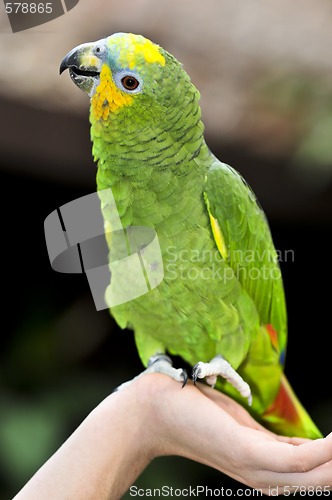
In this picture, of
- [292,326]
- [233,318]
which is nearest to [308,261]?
[292,326]

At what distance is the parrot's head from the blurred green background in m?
0.48

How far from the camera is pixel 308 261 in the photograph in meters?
1.44

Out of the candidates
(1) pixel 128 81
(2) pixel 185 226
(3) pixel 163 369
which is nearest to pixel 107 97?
(1) pixel 128 81

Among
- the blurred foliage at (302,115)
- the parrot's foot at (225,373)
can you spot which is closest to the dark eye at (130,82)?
the parrot's foot at (225,373)

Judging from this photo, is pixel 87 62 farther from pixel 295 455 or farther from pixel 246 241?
pixel 295 455

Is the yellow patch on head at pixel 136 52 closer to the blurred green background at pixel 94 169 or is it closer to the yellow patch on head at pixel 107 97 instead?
the yellow patch on head at pixel 107 97

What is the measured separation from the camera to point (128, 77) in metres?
0.72

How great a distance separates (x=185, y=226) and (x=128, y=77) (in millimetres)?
238

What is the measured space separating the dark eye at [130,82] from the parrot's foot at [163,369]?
0.43 metres

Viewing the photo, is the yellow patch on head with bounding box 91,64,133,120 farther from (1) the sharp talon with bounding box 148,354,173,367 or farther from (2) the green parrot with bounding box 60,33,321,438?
(1) the sharp talon with bounding box 148,354,173,367

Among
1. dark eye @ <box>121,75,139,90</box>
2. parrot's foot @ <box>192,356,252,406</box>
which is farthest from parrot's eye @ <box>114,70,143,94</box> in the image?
parrot's foot @ <box>192,356,252,406</box>

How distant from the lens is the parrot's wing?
84cm

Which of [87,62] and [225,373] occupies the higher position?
[87,62]

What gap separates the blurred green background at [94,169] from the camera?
122 centimetres
